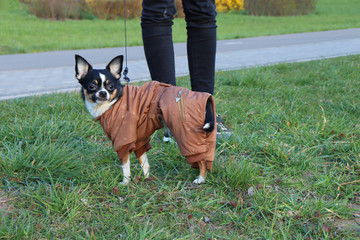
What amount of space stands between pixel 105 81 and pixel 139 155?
1.74ft

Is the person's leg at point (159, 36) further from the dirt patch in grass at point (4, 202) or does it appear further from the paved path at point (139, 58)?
the paved path at point (139, 58)

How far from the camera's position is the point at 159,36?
9.50 feet

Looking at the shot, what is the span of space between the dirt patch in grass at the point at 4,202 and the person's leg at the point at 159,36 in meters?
1.35

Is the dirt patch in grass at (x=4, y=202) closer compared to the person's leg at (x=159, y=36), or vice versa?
the dirt patch in grass at (x=4, y=202)

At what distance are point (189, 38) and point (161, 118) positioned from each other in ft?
3.32

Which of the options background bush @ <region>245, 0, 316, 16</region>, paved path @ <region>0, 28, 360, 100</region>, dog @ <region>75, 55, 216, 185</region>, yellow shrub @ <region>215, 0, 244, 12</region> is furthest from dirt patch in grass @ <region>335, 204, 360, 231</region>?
yellow shrub @ <region>215, 0, 244, 12</region>

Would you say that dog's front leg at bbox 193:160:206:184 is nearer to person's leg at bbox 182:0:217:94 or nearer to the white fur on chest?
the white fur on chest

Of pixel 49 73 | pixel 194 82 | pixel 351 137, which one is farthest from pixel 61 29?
pixel 351 137

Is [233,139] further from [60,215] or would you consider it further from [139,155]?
[60,215]

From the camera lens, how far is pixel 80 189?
7.75 ft

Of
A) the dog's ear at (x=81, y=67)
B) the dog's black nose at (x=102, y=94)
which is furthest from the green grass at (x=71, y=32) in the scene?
the dog's black nose at (x=102, y=94)

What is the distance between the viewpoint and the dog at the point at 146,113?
2246mm

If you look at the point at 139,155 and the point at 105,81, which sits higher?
the point at 105,81

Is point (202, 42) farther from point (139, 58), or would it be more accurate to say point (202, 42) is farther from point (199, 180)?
point (139, 58)
